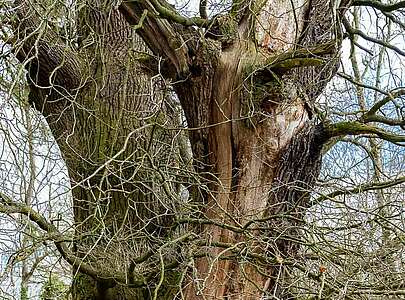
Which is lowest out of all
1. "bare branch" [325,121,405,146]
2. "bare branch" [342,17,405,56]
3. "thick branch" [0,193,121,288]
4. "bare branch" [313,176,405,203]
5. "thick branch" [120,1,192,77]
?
"thick branch" [0,193,121,288]

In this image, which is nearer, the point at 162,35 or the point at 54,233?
the point at 54,233

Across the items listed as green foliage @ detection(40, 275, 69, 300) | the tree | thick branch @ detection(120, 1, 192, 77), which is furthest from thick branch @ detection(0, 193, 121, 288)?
thick branch @ detection(120, 1, 192, 77)

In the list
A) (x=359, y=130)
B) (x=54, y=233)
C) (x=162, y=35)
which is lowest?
(x=54, y=233)

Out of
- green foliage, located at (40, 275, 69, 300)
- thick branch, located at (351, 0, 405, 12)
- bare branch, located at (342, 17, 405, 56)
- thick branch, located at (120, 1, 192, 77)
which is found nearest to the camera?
thick branch, located at (120, 1, 192, 77)

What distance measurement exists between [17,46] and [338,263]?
223 cm

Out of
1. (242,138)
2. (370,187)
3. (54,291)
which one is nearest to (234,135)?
(242,138)

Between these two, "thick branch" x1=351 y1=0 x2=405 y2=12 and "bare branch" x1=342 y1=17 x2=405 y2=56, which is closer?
"thick branch" x1=351 y1=0 x2=405 y2=12

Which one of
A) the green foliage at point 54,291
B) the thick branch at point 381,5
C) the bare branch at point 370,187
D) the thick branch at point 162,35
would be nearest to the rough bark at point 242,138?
the thick branch at point 162,35

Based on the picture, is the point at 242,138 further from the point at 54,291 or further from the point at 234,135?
the point at 54,291

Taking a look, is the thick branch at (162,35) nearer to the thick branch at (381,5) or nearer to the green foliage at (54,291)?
the thick branch at (381,5)

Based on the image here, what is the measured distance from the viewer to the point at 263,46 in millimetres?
3789

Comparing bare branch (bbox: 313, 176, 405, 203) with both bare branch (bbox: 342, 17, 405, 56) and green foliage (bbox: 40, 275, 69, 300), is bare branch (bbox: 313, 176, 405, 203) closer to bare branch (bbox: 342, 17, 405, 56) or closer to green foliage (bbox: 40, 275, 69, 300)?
bare branch (bbox: 342, 17, 405, 56)

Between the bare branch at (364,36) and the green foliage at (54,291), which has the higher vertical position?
the bare branch at (364,36)

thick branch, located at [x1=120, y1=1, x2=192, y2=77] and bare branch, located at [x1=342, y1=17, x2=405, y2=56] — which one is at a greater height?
bare branch, located at [x1=342, y1=17, x2=405, y2=56]
